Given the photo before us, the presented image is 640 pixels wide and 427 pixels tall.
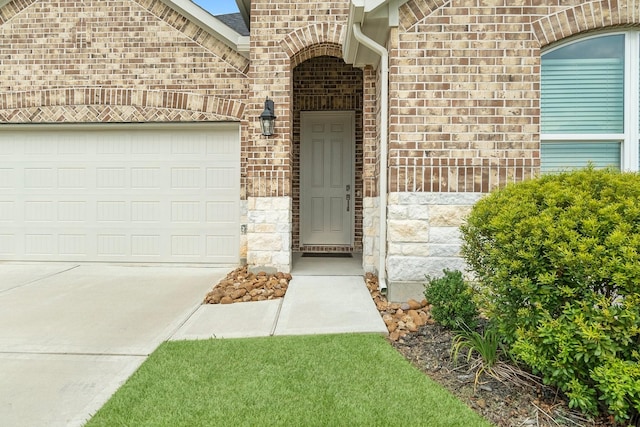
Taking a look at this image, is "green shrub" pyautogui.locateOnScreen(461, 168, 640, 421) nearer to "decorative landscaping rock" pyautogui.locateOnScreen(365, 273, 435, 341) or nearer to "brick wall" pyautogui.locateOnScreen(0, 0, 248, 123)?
"decorative landscaping rock" pyautogui.locateOnScreen(365, 273, 435, 341)

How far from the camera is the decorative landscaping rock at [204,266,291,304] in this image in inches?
188

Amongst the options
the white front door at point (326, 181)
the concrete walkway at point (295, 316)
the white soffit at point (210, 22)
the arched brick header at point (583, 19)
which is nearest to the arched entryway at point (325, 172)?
the white front door at point (326, 181)

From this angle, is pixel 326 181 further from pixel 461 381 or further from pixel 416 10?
pixel 461 381

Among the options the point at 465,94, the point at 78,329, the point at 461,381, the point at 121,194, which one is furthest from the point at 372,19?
the point at 121,194

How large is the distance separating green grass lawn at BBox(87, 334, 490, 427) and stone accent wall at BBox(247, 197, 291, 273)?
261 centimetres

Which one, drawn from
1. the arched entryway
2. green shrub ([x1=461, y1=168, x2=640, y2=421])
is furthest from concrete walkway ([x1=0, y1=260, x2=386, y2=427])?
the arched entryway

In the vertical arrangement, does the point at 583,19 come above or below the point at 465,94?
above

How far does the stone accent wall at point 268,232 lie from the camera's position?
19.6 feet

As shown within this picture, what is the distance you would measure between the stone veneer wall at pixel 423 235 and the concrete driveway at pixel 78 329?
92.4 inches

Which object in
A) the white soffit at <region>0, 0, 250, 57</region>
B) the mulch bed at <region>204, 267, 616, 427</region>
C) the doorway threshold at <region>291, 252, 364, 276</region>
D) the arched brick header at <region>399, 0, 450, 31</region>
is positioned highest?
the white soffit at <region>0, 0, 250, 57</region>

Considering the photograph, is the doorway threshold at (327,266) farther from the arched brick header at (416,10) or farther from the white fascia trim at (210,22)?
the white fascia trim at (210,22)

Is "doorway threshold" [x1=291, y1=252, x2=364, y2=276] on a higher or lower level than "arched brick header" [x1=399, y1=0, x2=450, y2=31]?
lower

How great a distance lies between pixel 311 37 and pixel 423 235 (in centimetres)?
341

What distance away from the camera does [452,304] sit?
11.2ft
